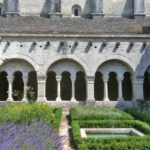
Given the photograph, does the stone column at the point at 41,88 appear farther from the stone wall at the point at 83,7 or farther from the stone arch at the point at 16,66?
the stone wall at the point at 83,7

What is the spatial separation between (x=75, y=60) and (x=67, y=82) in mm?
3111

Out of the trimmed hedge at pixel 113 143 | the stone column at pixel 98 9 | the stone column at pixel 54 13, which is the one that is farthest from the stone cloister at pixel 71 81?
the trimmed hedge at pixel 113 143

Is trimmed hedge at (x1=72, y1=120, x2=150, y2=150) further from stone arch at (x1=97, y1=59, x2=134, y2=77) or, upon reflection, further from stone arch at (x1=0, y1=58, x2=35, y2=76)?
stone arch at (x1=97, y1=59, x2=134, y2=77)

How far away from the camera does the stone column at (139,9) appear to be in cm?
2945

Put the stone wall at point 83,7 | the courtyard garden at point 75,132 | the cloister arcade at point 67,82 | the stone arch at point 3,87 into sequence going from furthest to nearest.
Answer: the stone wall at point 83,7 → the stone arch at point 3,87 → the cloister arcade at point 67,82 → the courtyard garden at point 75,132

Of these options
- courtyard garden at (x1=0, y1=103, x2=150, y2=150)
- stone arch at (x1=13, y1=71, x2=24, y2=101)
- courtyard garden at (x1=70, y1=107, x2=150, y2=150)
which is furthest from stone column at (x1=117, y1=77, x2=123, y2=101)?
stone arch at (x1=13, y1=71, x2=24, y2=101)

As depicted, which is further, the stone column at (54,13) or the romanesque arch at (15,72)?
the stone column at (54,13)

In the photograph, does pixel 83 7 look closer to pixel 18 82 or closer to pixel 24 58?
pixel 18 82

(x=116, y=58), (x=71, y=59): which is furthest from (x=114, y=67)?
(x=71, y=59)

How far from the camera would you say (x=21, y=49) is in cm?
2414

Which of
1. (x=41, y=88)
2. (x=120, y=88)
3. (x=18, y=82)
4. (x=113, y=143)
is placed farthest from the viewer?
(x=18, y=82)

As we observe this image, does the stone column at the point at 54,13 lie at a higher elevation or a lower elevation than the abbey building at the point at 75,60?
higher

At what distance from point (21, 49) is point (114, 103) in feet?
22.8

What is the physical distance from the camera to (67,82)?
27031mm
